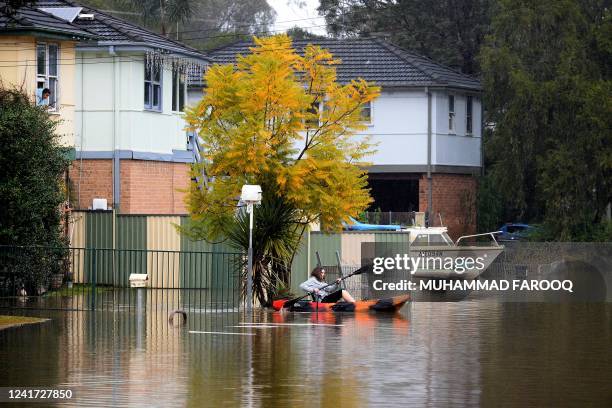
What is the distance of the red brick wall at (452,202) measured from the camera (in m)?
56.1

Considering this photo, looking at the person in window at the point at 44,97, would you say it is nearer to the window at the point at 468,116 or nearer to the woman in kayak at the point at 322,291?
the woman in kayak at the point at 322,291

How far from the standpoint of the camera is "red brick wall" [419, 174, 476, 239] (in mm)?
56125

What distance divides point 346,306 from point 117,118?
1485 cm

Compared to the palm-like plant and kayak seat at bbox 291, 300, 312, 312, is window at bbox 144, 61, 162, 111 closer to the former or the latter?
the palm-like plant

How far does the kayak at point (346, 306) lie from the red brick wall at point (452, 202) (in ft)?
86.9

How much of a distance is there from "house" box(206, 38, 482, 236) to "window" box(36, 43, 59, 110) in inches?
776

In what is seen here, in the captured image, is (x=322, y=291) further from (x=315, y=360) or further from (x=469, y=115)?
(x=469, y=115)

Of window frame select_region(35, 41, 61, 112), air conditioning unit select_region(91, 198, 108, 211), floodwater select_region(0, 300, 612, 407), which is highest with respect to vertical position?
window frame select_region(35, 41, 61, 112)

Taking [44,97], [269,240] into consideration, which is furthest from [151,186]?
[269,240]

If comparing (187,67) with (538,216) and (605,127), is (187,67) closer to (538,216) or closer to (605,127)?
(605,127)

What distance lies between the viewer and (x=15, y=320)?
2633 cm

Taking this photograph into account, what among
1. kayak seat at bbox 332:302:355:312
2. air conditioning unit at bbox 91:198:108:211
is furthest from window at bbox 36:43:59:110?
kayak seat at bbox 332:302:355:312

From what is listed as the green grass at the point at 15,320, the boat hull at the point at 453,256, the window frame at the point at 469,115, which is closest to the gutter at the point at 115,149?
the boat hull at the point at 453,256

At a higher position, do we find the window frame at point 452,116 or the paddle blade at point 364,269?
the window frame at point 452,116
